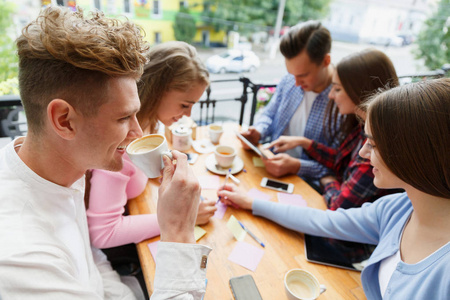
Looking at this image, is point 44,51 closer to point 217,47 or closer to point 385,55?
point 385,55

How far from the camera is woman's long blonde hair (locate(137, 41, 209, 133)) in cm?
127

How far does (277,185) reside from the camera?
1463 millimetres

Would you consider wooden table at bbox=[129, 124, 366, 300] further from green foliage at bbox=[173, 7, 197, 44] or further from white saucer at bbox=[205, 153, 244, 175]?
green foliage at bbox=[173, 7, 197, 44]

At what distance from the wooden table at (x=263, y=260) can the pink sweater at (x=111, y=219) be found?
0.20 ft

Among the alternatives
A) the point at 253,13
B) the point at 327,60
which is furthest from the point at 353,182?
the point at 253,13

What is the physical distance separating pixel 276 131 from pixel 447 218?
1.57 meters

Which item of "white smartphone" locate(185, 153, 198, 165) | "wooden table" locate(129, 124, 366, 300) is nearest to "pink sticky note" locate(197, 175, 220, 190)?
"wooden table" locate(129, 124, 366, 300)

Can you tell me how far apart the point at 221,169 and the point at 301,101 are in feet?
3.44

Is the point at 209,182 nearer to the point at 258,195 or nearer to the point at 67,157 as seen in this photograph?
the point at 258,195

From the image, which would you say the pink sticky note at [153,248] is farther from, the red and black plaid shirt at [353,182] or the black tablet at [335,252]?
the red and black plaid shirt at [353,182]

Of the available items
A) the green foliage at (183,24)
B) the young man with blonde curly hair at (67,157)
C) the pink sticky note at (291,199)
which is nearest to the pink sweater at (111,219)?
the young man with blonde curly hair at (67,157)

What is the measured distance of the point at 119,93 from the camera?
74cm

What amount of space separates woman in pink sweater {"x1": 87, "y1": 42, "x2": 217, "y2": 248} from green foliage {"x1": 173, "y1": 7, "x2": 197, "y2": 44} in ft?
18.5

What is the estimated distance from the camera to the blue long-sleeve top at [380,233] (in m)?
0.72
